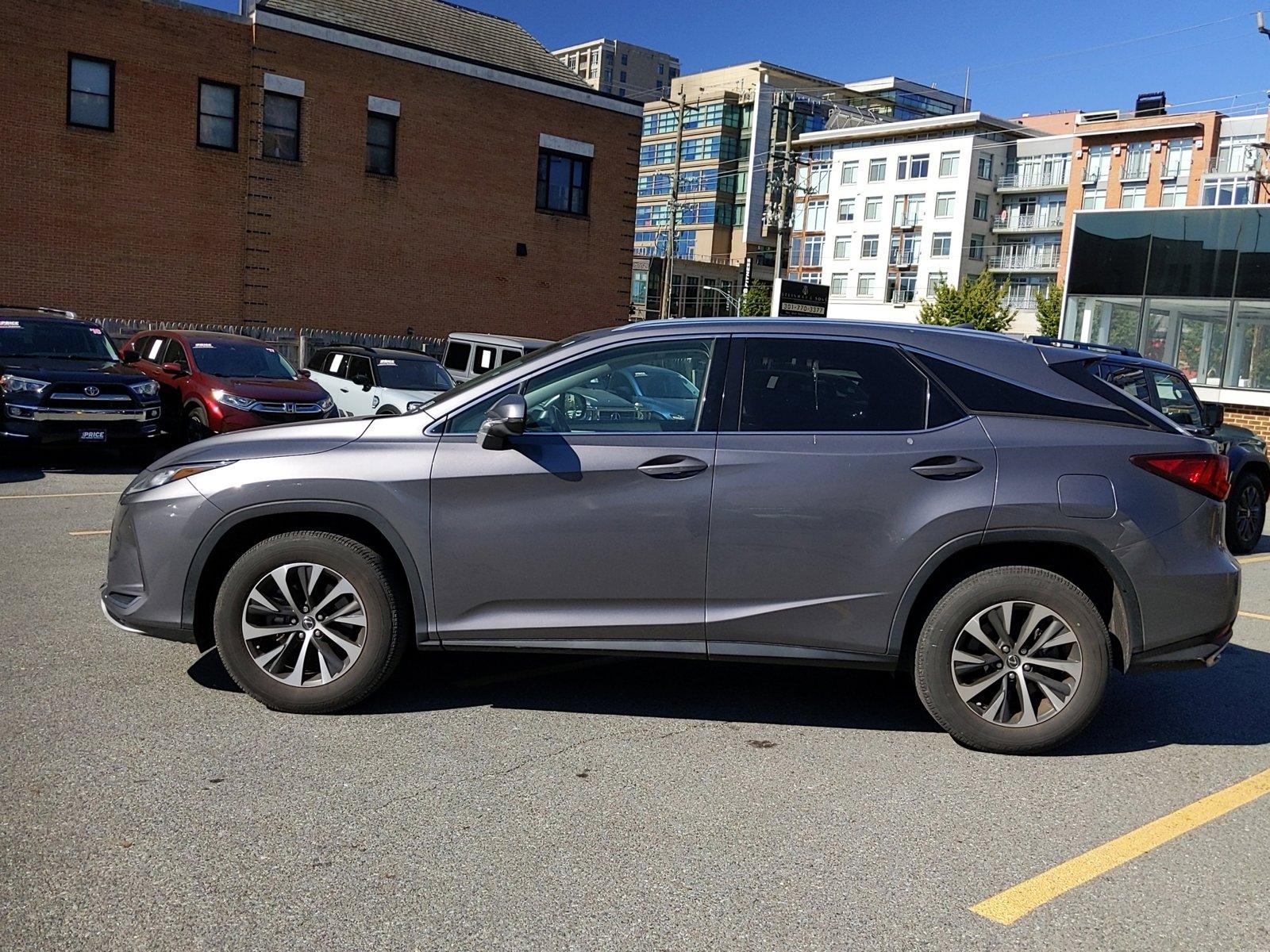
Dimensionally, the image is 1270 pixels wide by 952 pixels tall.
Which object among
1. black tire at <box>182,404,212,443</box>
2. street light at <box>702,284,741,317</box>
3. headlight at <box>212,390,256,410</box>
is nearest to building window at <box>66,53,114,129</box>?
black tire at <box>182,404,212,443</box>

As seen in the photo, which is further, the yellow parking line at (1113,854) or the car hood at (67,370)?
the car hood at (67,370)

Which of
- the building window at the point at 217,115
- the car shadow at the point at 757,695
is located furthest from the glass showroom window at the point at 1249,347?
the building window at the point at 217,115

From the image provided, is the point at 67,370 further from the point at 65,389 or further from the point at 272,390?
the point at 272,390

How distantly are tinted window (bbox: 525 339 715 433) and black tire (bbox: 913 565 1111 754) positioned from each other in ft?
4.51

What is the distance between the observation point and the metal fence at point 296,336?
82.4ft

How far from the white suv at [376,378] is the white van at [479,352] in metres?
1.31

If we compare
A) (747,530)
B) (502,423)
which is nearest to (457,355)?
(502,423)

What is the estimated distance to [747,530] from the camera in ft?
15.6

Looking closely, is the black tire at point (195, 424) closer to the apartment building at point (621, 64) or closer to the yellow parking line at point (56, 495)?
the yellow parking line at point (56, 495)

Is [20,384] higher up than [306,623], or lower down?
higher up

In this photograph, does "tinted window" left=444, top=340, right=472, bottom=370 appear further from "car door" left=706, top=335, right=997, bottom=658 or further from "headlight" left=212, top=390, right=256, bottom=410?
"car door" left=706, top=335, right=997, bottom=658

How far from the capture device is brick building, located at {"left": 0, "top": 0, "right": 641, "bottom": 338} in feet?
81.2

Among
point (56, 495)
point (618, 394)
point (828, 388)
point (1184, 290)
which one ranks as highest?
point (1184, 290)

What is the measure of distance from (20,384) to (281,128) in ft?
55.3
